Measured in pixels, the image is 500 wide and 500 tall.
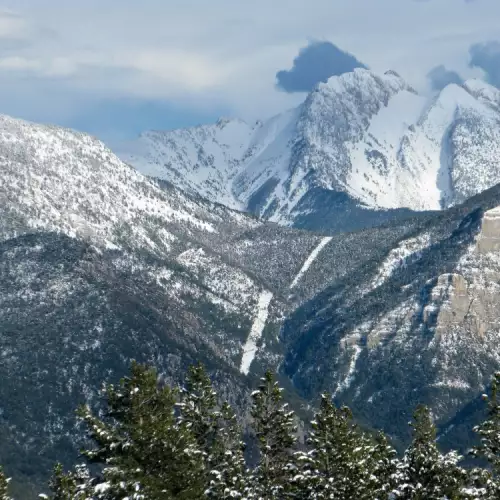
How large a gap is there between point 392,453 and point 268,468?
851 inches

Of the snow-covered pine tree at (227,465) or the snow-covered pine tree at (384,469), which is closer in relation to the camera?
the snow-covered pine tree at (227,465)

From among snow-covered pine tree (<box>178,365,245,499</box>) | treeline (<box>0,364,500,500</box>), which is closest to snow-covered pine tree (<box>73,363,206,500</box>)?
treeline (<box>0,364,500,500</box>)

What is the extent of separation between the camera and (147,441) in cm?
7031

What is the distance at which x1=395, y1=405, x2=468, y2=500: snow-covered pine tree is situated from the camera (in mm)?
87750

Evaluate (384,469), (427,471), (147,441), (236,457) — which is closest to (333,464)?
(236,457)

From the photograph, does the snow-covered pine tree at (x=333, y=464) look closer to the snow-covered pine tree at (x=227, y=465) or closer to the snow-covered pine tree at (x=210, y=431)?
the snow-covered pine tree at (x=227, y=465)

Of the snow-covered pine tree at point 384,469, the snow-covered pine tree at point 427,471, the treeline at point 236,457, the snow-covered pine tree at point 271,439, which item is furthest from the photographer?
the snow-covered pine tree at point 384,469

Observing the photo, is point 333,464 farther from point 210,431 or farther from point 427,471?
point 427,471

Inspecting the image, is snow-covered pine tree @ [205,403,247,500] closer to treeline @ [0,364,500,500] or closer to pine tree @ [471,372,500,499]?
treeline @ [0,364,500,500]

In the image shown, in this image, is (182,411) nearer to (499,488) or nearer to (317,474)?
(317,474)

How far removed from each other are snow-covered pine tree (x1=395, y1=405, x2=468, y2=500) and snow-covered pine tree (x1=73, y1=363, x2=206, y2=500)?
25.5 m

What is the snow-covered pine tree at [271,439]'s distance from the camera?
280 feet

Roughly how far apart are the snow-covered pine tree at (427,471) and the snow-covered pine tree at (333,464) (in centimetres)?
454

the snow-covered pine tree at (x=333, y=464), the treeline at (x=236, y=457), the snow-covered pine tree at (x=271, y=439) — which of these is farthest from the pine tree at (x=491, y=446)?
the snow-covered pine tree at (x=271, y=439)
